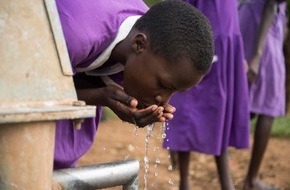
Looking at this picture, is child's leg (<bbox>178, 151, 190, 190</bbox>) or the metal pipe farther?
child's leg (<bbox>178, 151, 190, 190</bbox>)

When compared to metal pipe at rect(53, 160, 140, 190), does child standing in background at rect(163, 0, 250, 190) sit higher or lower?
lower

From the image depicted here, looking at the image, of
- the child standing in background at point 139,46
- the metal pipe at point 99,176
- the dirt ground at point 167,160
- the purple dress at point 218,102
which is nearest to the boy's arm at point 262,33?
the purple dress at point 218,102

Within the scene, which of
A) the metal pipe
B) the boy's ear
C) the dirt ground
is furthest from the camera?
the dirt ground

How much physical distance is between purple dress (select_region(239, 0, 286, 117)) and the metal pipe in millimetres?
3320

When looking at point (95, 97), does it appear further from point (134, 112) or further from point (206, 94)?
point (206, 94)

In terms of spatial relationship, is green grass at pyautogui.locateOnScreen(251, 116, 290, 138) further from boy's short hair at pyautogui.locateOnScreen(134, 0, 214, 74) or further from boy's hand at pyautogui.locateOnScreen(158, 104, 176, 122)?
boy's hand at pyautogui.locateOnScreen(158, 104, 176, 122)

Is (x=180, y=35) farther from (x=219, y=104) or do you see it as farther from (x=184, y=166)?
(x=184, y=166)

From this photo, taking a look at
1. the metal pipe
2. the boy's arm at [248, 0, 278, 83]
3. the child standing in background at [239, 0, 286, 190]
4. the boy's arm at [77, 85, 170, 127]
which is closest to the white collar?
the boy's arm at [77, 85, 170, 127]

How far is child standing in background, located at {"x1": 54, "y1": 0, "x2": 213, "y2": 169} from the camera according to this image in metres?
1.72

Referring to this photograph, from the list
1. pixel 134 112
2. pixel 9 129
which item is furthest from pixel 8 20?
pixel 134 112

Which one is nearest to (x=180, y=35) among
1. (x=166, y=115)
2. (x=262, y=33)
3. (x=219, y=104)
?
(x=166, y=115)

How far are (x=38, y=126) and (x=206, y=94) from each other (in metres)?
2.97

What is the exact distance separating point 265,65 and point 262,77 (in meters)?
0.09

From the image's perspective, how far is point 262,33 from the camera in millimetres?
4426
